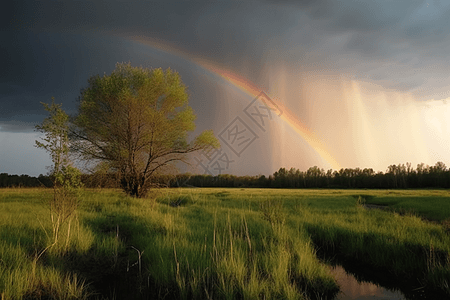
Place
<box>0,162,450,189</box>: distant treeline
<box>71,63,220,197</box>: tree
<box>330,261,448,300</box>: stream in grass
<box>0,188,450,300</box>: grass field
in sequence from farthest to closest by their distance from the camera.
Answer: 1. <box>0,162,450,189</box>: distant treeline
2. <box>71,63,220,197</box>: tree
3. <box>330,261,448,300</box>: stream in grass
4. <box>0,188,450,300</box>: grass field

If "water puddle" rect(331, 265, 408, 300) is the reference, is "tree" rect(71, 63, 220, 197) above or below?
above

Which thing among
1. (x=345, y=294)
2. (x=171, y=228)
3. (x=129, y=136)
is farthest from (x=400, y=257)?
(x=129, y=136)

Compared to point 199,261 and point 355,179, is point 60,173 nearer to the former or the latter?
point 199,261

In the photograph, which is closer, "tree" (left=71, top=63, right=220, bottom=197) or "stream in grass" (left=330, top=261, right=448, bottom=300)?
"stream in grass" (left=330, top=261, right=448, bottom=300)

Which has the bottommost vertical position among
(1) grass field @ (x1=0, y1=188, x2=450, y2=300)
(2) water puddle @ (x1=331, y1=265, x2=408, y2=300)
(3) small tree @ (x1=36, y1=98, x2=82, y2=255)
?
(2) water puddle @ (x1=331, y1=265, x2=408, y2=300)

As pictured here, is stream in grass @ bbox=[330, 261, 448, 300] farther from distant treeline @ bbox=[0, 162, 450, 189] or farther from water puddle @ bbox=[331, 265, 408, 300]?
distant treeline @ bbox=[0, 162, 450, 189]

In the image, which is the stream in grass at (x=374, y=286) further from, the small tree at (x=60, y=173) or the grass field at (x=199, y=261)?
the small tree at (x=60, y=173)

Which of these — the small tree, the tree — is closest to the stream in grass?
the small tree

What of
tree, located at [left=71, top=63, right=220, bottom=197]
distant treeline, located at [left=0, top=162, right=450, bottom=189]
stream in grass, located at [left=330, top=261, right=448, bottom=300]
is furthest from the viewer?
distant treeline, located at [left=0, top=162, right=450, bottom=189]

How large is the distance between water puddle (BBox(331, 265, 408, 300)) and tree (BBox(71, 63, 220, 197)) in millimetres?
14585

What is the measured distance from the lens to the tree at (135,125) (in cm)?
1834

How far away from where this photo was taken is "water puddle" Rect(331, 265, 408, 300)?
215 inches

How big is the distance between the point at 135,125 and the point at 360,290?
16.3m

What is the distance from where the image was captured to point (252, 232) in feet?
28.5
